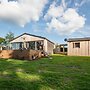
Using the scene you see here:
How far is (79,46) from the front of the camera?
32562mm

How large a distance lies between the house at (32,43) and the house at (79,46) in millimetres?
4963

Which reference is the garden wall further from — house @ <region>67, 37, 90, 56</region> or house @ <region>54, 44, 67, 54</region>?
house @ <region>54, 44, 67, 54</region>

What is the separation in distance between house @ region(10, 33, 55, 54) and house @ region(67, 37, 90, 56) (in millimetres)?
4963

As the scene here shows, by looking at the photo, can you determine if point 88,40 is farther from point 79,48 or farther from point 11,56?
point 11,56

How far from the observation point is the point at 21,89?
717cm

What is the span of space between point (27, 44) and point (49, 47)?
457 cm

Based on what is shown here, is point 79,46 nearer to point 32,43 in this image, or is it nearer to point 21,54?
point 32,43

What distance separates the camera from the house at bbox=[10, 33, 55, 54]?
1403 inches

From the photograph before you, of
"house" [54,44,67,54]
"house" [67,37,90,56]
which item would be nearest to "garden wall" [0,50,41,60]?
"house" [67,37,90,56]

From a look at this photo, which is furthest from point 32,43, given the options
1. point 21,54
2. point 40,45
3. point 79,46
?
point 21,54

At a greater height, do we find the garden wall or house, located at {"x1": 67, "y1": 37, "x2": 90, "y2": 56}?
house, located at {"x1": 67, "y1": 37, "x2": 90, "y2": 56}

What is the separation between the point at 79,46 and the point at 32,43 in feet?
31.6

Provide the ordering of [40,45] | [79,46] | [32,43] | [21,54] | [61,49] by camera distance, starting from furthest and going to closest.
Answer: [61,49]
[32,43]
[40,45]
[79,46]
[21,54]

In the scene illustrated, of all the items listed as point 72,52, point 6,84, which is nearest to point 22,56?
point 72,52
